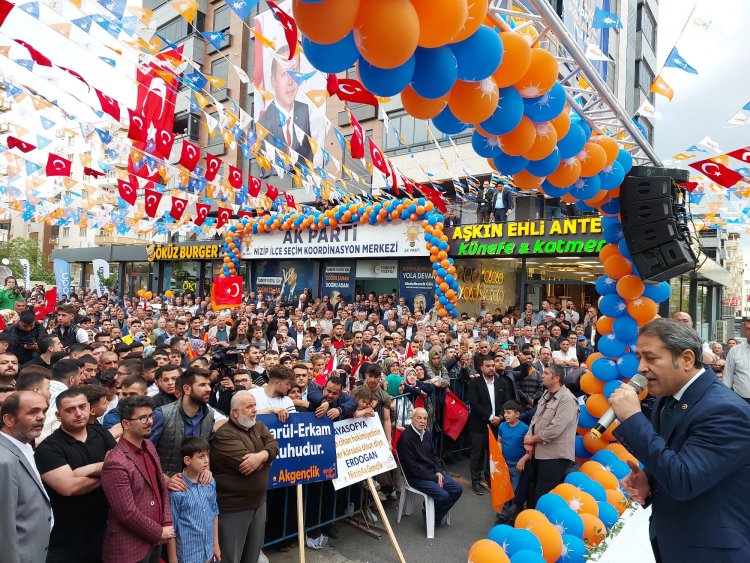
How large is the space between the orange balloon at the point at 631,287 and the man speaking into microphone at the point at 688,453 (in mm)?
4526

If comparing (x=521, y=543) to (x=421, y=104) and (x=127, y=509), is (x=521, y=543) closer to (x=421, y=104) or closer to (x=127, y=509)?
(x=127, y=509)

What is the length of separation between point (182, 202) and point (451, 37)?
41.2 feet

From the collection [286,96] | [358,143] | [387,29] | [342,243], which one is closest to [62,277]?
[342,243]

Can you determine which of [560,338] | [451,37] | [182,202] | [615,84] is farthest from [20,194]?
[615,84]

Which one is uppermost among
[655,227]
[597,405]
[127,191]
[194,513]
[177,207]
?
[127,191]

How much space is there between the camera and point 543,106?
13.5ft

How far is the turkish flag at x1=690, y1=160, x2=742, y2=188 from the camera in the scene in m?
7.96

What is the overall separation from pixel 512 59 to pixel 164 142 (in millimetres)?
8668

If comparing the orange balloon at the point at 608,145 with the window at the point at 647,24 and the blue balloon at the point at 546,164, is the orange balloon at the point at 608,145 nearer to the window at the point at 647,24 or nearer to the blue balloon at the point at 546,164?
the blue balloon at the point at 546,164

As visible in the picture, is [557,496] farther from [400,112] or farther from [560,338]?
[400,112]

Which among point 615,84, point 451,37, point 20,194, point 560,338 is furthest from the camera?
point 615,84

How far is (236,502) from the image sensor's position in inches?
147

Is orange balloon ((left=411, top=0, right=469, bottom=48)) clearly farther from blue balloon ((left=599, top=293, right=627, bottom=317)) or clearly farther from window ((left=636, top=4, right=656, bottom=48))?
window ((left=636, top=4, right=656, bottom=48))

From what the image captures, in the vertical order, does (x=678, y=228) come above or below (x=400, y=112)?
below
